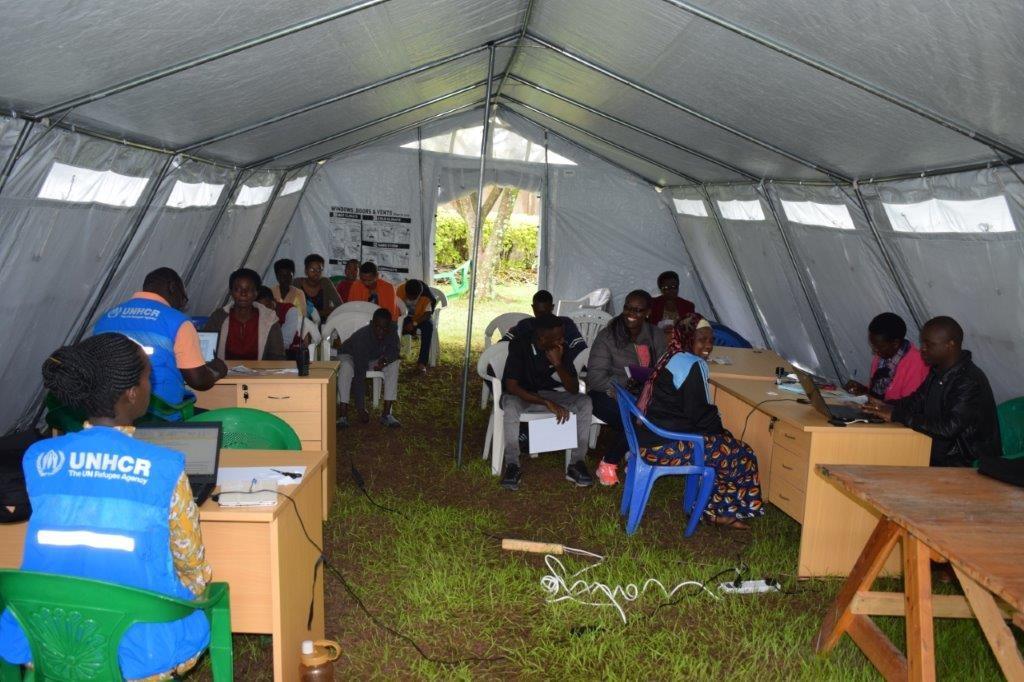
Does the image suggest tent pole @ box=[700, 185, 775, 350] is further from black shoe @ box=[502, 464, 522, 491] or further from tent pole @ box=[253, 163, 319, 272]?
tent pole @ box=[253, 163, 319, 272]

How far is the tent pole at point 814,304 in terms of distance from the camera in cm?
712

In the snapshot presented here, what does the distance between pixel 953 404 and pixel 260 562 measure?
135 inches

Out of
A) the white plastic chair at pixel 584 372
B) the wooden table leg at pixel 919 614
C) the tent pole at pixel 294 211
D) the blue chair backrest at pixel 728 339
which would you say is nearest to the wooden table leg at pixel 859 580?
the wooden table leg at pixel 919 614

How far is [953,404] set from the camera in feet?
13.6

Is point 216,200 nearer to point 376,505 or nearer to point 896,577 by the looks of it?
point 376,505

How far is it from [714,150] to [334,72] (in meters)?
3.24

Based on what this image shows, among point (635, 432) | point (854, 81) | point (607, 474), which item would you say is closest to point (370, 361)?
point (607, 474)

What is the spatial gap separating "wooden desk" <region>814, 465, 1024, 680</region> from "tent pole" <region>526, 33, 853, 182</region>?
2.73 metres

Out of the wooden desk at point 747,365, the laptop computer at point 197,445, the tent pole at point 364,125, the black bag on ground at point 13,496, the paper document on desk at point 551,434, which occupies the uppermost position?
the tent pole at point 364,125

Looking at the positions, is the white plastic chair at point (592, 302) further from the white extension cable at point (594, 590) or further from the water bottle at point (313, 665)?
the water bottle at point (313, 665)

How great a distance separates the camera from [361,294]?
28.9 ft

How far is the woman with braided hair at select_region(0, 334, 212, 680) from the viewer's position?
215cm

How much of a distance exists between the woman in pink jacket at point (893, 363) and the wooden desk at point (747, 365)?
61 cm

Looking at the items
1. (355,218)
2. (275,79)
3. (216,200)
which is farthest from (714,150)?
(355,218)
